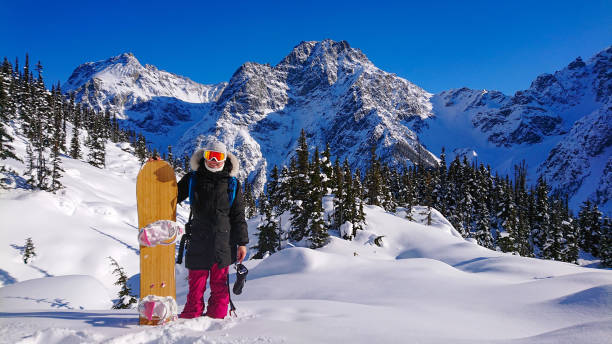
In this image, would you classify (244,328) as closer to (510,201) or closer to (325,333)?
(325,333)

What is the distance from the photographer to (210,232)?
4512 millimetres

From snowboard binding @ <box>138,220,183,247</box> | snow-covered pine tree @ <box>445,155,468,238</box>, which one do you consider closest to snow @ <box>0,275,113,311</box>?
snowboard binding @ <box>138,220,183,247</box>

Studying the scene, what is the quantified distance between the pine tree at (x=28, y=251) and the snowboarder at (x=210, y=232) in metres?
27.7

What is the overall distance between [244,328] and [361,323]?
5.00 ft

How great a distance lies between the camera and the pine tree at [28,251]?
23708mm

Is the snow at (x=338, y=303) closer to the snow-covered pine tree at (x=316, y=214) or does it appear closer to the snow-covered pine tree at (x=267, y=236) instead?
the snow-covered pine tree at (x=267, y=236)

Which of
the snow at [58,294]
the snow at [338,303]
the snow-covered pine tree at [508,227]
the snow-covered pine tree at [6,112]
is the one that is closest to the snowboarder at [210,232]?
the snow at [338,303]

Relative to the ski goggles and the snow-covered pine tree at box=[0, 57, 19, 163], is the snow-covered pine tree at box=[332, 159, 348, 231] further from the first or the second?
the ski goggles

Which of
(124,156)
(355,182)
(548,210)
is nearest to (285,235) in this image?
(355,182)

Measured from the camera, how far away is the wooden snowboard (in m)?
4.43

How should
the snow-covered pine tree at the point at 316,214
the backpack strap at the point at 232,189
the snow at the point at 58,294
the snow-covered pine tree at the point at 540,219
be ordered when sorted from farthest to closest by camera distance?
the snow-covered pine tree at the point at 540,219, the snow-covered pine tree at the point at 316,214, the snow at the point at 58,294, the backpack strap at the point at 232,189

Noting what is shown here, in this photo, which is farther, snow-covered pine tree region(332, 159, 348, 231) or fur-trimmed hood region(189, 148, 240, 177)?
snow-covered pine tree region(332, 159, 348, 231)

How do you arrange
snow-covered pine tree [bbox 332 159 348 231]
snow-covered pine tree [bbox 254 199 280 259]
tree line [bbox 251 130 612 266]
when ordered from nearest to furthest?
tree line [bbox 251 130 612 266] → snow-covered pine tree [bbox 254 199 280 259] → snow-covered pine tree [bbox 332 159 348 231]

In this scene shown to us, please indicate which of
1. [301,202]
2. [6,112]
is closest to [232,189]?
[301,202]
